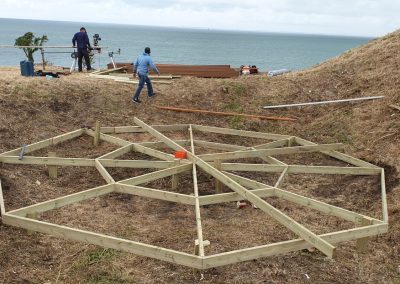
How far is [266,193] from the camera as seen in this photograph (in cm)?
966

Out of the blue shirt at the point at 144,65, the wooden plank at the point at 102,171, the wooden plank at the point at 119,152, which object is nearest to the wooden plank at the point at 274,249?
the wooden plank at the point at 102,171

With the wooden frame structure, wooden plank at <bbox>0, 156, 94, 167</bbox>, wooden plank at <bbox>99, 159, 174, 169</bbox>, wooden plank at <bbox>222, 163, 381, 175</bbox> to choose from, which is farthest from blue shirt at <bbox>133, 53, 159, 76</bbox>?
wooden plank at <bbox>222, 163, 381, 175</bbox>

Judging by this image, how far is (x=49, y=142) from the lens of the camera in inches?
506

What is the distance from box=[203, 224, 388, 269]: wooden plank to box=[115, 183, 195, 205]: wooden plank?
2.27m

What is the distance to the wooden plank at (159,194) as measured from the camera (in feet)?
29.5

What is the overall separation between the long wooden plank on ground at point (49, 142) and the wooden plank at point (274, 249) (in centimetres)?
757

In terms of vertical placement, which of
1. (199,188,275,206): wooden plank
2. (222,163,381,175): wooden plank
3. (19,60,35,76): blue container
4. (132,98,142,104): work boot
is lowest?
(199,188,275,206): wooden plank

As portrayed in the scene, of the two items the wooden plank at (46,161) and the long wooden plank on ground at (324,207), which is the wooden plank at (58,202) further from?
the long wooden plank on ground at (324,207)

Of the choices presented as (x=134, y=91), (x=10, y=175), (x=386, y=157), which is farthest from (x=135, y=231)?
(x=134, y=91)

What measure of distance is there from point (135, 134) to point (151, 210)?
537 cm

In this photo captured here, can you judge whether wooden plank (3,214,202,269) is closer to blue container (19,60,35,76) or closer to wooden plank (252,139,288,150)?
wooden plank (252,139,288,150)

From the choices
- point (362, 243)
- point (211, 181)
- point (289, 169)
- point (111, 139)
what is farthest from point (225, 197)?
point (111, 139)

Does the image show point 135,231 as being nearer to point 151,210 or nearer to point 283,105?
point 151,210

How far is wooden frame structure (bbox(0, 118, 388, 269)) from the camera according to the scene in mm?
7051
